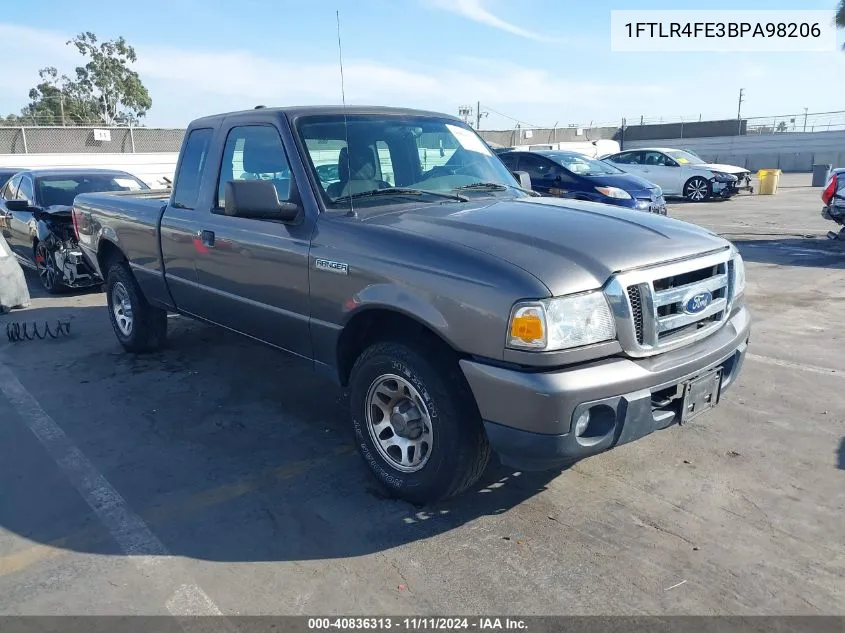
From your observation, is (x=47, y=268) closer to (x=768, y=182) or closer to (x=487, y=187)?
(x=487, y=187)

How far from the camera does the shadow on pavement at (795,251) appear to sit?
33.6 feet

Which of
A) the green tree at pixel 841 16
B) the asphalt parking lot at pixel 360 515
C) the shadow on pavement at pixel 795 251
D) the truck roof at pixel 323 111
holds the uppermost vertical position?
the green tree at pixel 841 16

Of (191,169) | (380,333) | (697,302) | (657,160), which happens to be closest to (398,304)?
(380,333)

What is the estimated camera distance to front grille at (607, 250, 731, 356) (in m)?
3.02

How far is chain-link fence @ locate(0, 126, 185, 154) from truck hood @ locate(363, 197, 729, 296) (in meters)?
21.1

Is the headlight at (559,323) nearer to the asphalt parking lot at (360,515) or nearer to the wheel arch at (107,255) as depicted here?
the asphalt parking lot at (360,515)

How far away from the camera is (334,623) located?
272cm

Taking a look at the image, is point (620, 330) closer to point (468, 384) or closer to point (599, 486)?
point (468, 384)

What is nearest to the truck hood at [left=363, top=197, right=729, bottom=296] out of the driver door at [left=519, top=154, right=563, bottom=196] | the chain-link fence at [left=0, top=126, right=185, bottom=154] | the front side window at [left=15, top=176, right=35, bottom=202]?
the front side window at [left=15, top=176, right=35, bottom=202]

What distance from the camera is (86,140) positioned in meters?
23.0

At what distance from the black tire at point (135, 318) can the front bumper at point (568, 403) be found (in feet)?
13.2

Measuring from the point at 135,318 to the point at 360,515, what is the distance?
3.58m

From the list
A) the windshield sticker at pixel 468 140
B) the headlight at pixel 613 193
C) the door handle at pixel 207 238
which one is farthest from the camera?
the headlight at pixel 613 193

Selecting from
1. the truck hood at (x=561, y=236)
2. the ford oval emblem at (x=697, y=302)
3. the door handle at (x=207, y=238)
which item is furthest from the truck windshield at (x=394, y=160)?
the ford oval emblem at (x=697, y=302)
